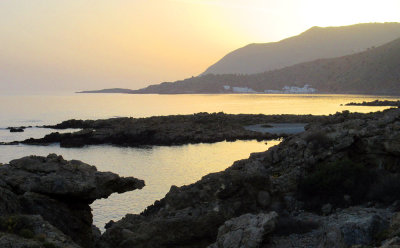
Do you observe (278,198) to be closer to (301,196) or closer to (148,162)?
(301,196)

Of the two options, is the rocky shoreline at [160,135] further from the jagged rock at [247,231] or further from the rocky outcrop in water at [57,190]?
the rocky outcrop in water at [57,190]

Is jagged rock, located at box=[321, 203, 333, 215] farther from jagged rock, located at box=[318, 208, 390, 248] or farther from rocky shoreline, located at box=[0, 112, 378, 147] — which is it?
rocky shoreline, located at box=[0, 112, 378, 147]

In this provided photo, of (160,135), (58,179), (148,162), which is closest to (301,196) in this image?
(58,179)

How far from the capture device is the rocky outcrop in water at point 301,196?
11812 millimetres

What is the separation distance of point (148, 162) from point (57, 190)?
2521 cm

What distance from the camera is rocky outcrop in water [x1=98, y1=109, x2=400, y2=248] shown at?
1181cm

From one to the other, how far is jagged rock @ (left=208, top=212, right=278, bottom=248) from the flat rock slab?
135 ft

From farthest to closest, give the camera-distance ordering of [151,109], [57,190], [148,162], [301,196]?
1. [151,109]
2. [148,162]
3. [301,196]
4. [57,190]

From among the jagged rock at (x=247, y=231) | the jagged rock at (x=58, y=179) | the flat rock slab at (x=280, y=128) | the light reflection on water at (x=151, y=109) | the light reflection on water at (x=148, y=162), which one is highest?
the jagged rock at (x=58, y=179)

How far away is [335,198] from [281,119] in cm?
5011

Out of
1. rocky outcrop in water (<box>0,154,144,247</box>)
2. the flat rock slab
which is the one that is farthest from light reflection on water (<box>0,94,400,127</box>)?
rocky outcrop in water (<box>0,154,144,247</box>)

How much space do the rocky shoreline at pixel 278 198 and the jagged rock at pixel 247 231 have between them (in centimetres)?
2

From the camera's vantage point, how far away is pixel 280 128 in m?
56.2

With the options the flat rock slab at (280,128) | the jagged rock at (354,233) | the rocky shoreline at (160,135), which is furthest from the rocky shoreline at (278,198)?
the flat rock slab at (280,128)
